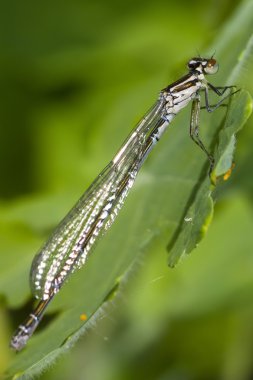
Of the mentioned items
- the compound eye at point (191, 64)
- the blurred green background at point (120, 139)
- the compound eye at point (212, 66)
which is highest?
the compound eye at point (212, 66)

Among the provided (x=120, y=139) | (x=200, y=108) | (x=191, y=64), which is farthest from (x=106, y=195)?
(x=191, y=64)

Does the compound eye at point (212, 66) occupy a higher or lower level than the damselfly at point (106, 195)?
higher

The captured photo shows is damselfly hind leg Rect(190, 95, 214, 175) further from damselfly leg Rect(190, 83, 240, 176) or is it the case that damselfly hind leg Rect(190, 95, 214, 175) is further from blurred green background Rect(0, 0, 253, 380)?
blurred green background Rect(0, 0, 253, 380)

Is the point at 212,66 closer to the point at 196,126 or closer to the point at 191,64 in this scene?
the point at 191,64

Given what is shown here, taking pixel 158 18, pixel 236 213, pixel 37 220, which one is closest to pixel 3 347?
pixel 37 220

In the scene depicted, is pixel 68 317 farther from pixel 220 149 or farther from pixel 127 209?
pixel 220 149

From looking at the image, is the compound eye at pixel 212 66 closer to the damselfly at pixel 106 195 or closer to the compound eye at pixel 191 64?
the damselfly at pixel 106 195

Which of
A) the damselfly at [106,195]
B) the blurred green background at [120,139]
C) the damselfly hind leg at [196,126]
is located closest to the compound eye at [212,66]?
the damselfly at [106,195]
